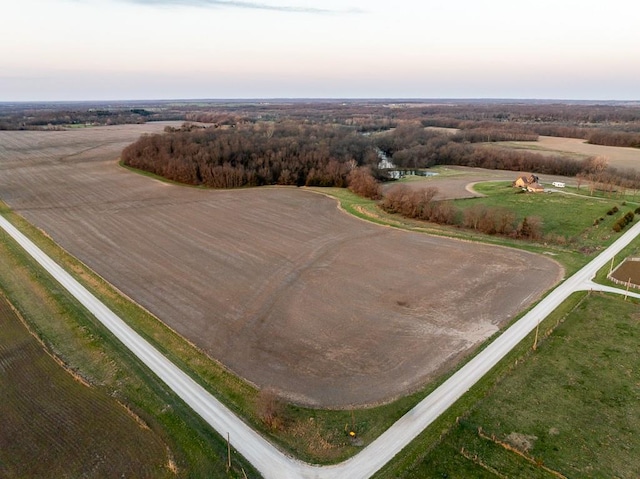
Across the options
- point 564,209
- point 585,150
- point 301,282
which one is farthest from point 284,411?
point 585,150

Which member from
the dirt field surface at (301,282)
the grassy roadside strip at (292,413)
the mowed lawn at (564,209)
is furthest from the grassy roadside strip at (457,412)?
the mowed lawn at (564,209)

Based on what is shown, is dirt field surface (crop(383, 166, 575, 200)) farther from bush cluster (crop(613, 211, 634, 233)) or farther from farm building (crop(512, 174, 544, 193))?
bush cluster (crop(613, 211, 634, 233))

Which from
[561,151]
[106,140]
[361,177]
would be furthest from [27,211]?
[561,151]

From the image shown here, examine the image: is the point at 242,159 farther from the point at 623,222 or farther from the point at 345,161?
the point at 623,222

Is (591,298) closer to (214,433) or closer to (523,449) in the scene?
(523,449)

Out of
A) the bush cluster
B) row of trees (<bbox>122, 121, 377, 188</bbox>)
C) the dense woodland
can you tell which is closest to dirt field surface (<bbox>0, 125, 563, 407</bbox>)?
Result: the dense woodland

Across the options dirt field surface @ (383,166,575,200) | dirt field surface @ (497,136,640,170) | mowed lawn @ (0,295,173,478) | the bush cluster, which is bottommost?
dirt field surface @ (383,166,575,200)

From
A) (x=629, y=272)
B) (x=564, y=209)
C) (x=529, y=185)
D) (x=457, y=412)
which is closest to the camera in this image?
(x=457, y=412)
